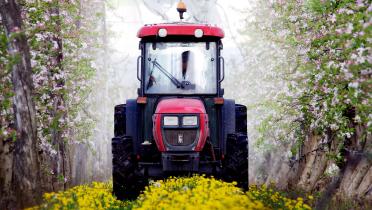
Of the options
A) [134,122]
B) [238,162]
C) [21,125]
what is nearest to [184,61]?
[134,122]

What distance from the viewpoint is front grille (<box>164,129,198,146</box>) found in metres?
11.3

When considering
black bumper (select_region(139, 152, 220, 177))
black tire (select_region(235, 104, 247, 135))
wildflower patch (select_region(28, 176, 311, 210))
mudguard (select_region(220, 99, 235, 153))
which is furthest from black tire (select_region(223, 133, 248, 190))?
black tire (select_region(235, 104, 247, 135))

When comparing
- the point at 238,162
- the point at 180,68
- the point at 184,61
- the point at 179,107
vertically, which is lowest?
the point at 238,162

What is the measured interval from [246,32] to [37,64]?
19.7m

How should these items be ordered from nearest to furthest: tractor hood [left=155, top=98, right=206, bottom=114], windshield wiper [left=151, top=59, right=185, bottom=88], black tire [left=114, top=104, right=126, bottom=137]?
tractor hood [left=155, top=98, right=206, bottom=114]
windshield wiper [left=151, top=59, right=185, bottom=88]
black tire [left=114, top=104, right=126, bottom=137]

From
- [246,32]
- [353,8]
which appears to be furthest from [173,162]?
[246,32]

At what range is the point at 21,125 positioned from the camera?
11.0 m

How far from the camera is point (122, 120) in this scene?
13.4m

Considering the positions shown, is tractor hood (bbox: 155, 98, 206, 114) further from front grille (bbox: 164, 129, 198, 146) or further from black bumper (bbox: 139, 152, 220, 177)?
black bumper (bbox: 139, 152, 220, 177)

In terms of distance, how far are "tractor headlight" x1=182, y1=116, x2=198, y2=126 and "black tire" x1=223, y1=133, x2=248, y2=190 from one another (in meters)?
0.94

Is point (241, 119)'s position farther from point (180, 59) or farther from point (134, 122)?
point (134, 122)

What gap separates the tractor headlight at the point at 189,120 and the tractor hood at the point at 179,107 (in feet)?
0.34

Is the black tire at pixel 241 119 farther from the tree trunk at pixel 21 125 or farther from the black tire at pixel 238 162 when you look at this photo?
the tree trunk at pixel 21 125

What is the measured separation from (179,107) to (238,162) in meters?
1.52
